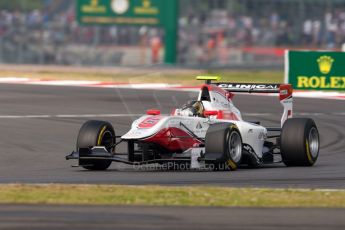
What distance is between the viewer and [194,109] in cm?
1321

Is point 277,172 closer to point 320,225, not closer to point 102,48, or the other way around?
point 320,225

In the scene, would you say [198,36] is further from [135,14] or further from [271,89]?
[271,89]

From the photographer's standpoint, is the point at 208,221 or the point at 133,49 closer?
the point at 208,221

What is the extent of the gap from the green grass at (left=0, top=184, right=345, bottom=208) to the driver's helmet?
108 inches

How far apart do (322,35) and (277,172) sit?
68.3ft

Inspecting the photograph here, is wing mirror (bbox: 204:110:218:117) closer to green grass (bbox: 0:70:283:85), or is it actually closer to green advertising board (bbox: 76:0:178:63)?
green grass (bbox: 0:70:283:85)

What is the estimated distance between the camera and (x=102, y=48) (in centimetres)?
3241

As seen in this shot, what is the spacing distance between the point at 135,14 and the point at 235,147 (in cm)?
2043

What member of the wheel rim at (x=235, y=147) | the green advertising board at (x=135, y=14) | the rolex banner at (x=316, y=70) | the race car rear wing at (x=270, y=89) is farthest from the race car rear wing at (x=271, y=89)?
the green advertising board at (x=135, y=14)

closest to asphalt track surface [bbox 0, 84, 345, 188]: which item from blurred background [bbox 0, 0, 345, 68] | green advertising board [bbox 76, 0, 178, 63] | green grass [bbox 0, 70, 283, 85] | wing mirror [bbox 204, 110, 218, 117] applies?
wing mirror [bbox 204, 110, 218, 117]

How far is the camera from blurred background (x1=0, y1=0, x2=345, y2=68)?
32375 mm

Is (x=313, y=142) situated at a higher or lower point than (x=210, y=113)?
lower

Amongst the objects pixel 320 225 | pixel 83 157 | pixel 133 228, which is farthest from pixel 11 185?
pixel 320 225

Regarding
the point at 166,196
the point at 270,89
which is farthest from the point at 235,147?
the point at 166,196
